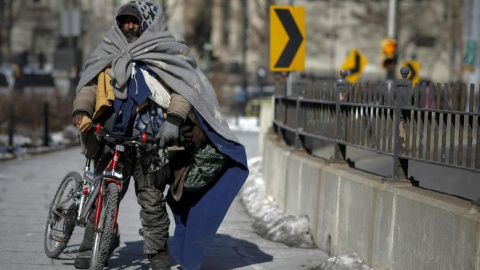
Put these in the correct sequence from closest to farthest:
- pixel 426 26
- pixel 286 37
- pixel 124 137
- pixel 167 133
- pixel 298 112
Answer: pixel 167 133 < pixel 124 137 < pixel 298 112 < pixel 286 37 < pixel 426 26

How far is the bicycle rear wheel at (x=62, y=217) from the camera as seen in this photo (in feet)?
24.2

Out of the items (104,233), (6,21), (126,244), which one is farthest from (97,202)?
(6,21)

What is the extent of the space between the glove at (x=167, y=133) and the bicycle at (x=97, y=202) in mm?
119

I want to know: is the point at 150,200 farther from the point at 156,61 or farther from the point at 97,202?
the point at 156,61

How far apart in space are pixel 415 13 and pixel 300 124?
51.3m

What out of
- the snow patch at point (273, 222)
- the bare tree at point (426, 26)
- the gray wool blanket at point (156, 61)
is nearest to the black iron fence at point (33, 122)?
the snow patch at point (273, 222)

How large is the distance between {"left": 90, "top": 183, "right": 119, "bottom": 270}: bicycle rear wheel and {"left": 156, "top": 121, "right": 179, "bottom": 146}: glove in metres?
0.51

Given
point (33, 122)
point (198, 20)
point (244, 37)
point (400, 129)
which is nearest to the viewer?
point (400, 129)

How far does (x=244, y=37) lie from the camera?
5497 cm

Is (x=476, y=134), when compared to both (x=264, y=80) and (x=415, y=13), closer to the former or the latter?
(x=264, y=80)

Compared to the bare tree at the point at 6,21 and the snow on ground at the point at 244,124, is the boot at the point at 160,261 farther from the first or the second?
the bare tree at the point at 6,21

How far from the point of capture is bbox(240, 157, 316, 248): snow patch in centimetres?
899

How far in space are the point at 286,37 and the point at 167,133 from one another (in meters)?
5.65

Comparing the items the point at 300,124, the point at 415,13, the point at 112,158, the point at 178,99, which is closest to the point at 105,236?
the point at 112,158
